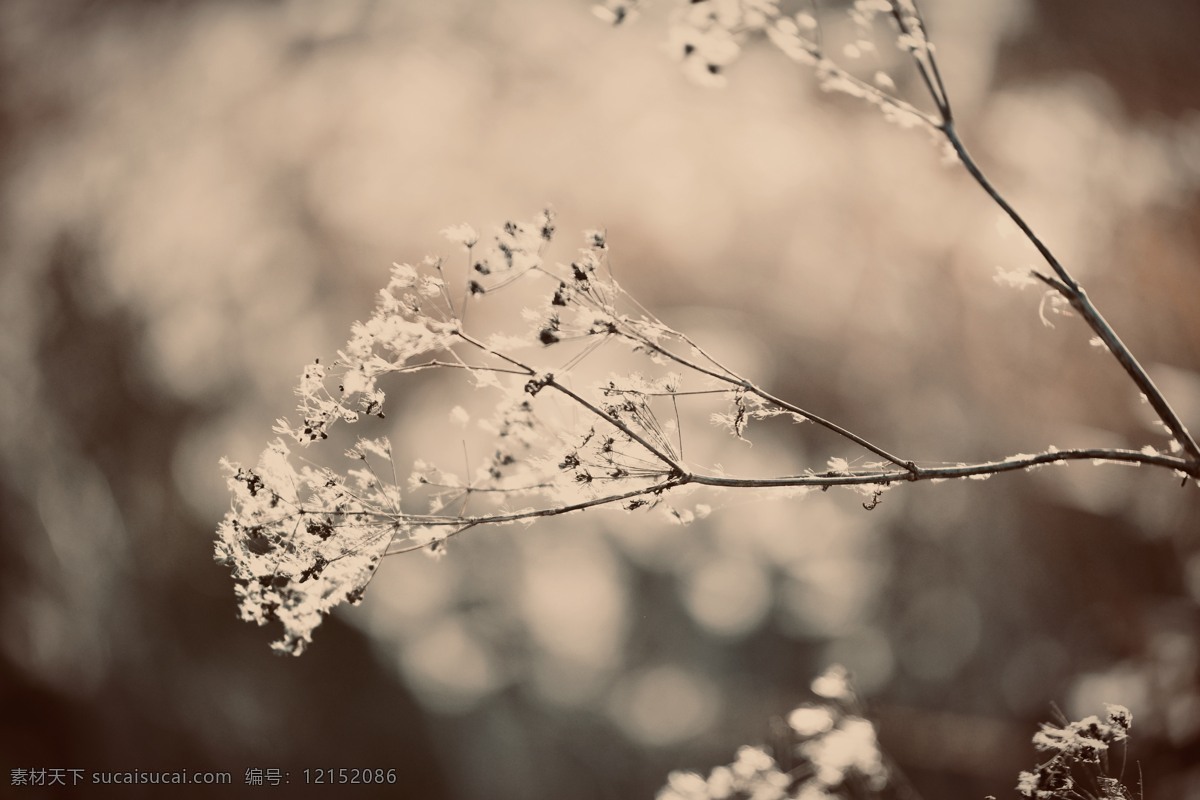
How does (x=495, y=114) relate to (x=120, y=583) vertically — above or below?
above

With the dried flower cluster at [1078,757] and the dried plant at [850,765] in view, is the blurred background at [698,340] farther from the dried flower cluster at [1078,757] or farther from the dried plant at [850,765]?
the dried flower cluster at [1078,757]

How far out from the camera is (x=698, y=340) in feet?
19.1

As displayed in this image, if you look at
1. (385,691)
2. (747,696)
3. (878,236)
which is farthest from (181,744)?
(878,236)

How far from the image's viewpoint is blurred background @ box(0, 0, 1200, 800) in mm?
5711

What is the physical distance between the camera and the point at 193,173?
677 centimetres

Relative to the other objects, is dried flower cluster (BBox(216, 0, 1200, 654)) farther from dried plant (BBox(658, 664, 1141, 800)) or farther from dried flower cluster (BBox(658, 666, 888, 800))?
dried flower cluster (BBox(658, 666, 888, 800))

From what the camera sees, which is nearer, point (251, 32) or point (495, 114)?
point (495, 114)

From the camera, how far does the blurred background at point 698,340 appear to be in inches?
225

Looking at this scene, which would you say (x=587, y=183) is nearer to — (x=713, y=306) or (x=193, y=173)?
(x=713, y=306)

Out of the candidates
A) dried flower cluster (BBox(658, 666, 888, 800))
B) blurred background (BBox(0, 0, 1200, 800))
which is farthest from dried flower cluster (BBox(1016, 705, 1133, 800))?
blurred background (BBox(0, 0, 1200, 800))

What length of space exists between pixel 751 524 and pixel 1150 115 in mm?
4751

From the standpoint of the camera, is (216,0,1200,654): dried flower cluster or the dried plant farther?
the dried plant

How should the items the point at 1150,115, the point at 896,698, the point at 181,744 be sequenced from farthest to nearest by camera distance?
the point at 181,744
the point at 1150,115
the point at 896,698

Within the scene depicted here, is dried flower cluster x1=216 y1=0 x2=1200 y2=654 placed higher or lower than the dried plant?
higher
